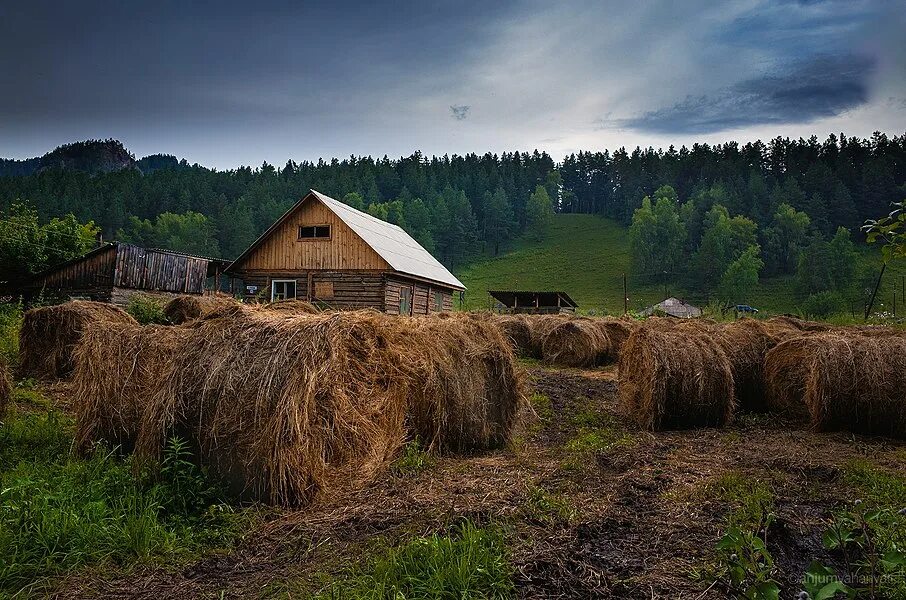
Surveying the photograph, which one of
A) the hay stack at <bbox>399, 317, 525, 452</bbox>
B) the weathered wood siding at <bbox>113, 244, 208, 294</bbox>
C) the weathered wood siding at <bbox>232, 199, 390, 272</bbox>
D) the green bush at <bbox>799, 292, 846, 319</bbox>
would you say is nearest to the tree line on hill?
the green bush at <bbox>799, 292, 846, 319</bbox>

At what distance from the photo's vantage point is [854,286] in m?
68.2

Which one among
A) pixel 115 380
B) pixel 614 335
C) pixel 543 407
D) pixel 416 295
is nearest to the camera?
pixel 115 380

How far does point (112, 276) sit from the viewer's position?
93.4 ft

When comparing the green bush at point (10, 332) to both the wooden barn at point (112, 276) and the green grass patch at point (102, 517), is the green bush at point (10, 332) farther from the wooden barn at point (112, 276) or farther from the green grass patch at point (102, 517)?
the green grass patch at point (102, 517)

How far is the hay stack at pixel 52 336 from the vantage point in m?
12.7

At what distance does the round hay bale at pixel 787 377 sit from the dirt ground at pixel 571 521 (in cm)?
199

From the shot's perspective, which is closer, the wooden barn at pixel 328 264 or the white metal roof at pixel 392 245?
the wooden barn at pixel 328 264

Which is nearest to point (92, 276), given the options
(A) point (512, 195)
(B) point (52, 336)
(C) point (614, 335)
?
(B) point (52, 336)

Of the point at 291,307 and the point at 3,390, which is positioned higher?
the point at 291,307

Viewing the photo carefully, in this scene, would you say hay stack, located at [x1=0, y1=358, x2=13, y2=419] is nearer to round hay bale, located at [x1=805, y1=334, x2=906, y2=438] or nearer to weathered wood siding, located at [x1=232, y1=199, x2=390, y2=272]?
round hay bale, located at [x1=805, y1=334, x2=906, y2=438]

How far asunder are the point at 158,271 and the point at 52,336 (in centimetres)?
1962

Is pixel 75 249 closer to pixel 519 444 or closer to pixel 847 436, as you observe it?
pixel 519 444

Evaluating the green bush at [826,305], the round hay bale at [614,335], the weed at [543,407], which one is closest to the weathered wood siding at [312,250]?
the round hay bale at [614,335]

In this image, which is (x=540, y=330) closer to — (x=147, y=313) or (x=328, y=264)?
(x=328, y=264)
